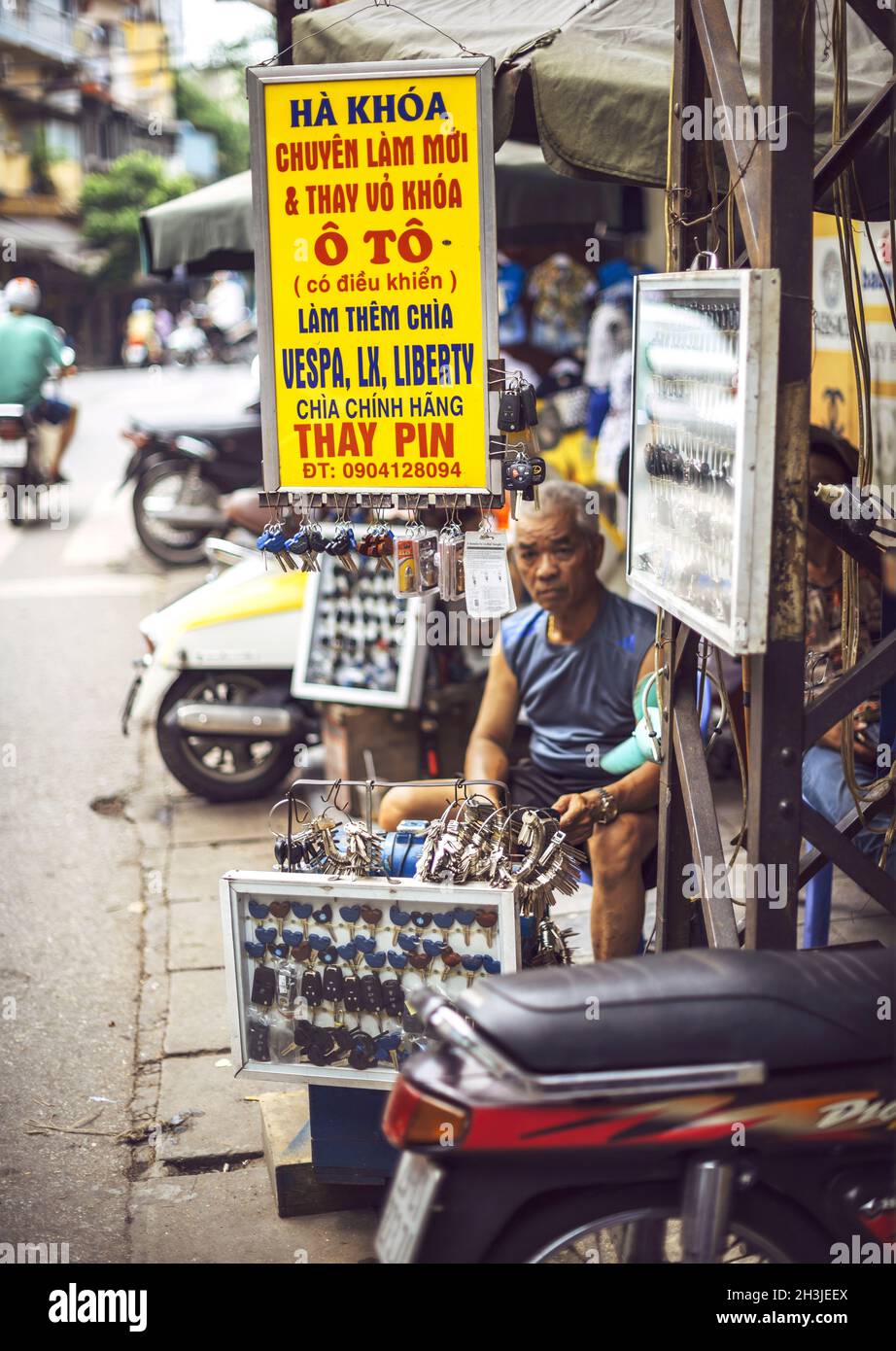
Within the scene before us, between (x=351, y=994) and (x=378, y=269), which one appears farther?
(x=378, y=269)

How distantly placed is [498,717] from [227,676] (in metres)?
2.10

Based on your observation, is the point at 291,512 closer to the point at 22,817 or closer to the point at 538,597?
the point at 538,597

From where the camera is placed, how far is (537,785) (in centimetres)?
425

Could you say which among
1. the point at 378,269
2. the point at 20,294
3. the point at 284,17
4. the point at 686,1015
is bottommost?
the point at 686,1015

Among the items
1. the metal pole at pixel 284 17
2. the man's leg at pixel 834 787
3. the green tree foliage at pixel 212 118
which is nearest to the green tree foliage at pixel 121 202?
the green tree foliage at pixel 212 118

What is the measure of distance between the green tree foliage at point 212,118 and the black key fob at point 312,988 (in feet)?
183

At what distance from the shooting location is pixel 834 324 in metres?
5.64

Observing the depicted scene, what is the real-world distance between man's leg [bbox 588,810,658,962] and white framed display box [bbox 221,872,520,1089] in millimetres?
892

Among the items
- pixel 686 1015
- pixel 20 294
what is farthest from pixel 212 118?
pixel 686 1015

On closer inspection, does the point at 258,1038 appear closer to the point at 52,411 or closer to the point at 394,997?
the point at 394,997

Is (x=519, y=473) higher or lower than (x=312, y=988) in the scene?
higher

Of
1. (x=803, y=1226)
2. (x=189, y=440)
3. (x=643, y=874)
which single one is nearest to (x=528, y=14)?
(x=643, y=874)

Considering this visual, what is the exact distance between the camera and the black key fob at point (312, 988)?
3.05 m

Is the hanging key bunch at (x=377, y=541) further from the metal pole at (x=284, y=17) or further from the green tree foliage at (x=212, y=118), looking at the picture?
the green tree foliage at (x=212, y=118)
